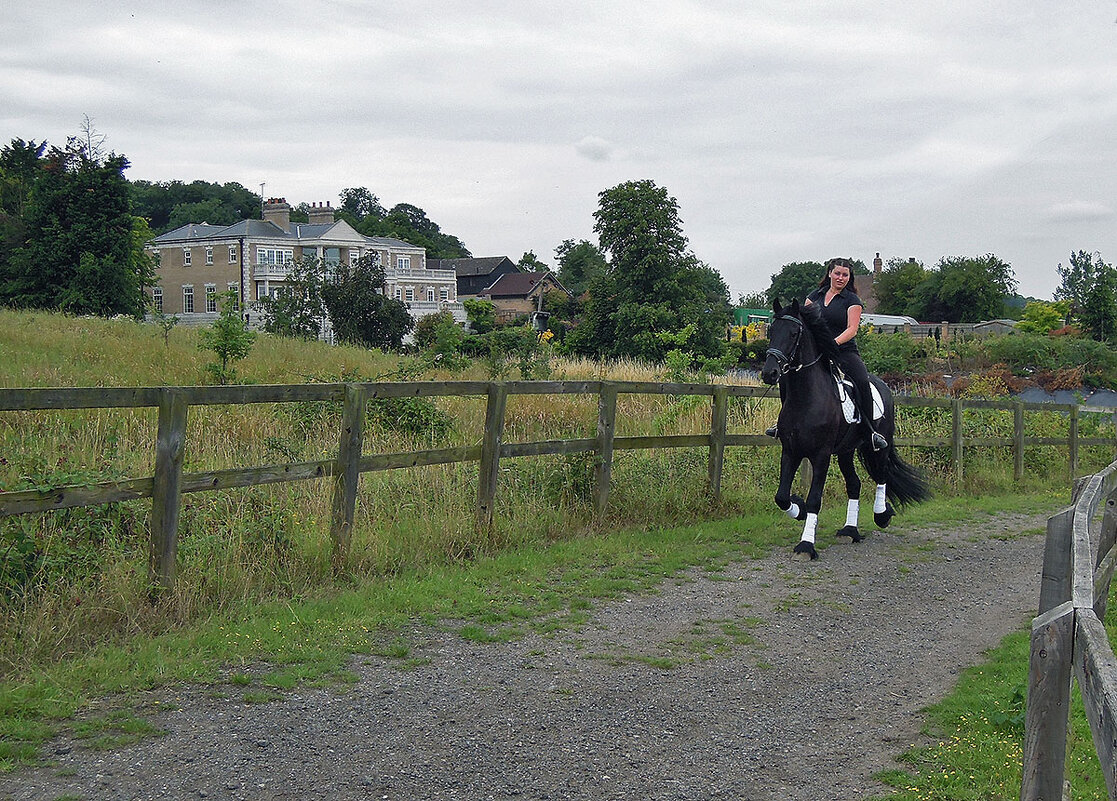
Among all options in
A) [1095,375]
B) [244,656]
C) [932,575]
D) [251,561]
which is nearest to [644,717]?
[244,656]

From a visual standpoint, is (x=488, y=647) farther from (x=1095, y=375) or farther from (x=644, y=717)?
(x=1095, y=375)

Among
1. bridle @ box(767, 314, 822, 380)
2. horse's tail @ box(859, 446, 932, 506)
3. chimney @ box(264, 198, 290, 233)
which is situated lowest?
horse's tail @ box(859, 446, 932, 506)

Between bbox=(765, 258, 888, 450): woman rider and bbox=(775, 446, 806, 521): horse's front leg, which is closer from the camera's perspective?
bbox=(775, 446, 806, 521): horse's front leg

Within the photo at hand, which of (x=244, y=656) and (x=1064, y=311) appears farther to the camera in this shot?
(x=1064, y=311)

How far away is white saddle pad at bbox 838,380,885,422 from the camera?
10797 mm

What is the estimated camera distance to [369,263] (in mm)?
40812

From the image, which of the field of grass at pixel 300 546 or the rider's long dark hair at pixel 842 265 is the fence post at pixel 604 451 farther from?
the rider's long dark hair at pixel 842 265

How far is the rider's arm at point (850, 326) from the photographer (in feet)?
35.1

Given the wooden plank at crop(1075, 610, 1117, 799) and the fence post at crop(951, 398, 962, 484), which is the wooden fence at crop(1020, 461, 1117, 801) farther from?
the fence post at crop(951, 398, 962, 484)

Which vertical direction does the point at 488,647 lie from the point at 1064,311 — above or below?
below

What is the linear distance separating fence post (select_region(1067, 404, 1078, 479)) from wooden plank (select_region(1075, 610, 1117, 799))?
18.4 metres

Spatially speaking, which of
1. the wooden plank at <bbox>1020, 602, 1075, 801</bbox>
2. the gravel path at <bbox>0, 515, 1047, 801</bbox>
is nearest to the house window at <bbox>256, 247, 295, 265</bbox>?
the gravel path at <bbox>0, 515, 1047, 801</bbox>

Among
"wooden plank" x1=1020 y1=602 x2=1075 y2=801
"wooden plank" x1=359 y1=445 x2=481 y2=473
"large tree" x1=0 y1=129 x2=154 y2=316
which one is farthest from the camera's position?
"large tree" x1=0 y1=129 x2=154 y2=316

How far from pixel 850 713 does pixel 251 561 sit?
13.5 ft
